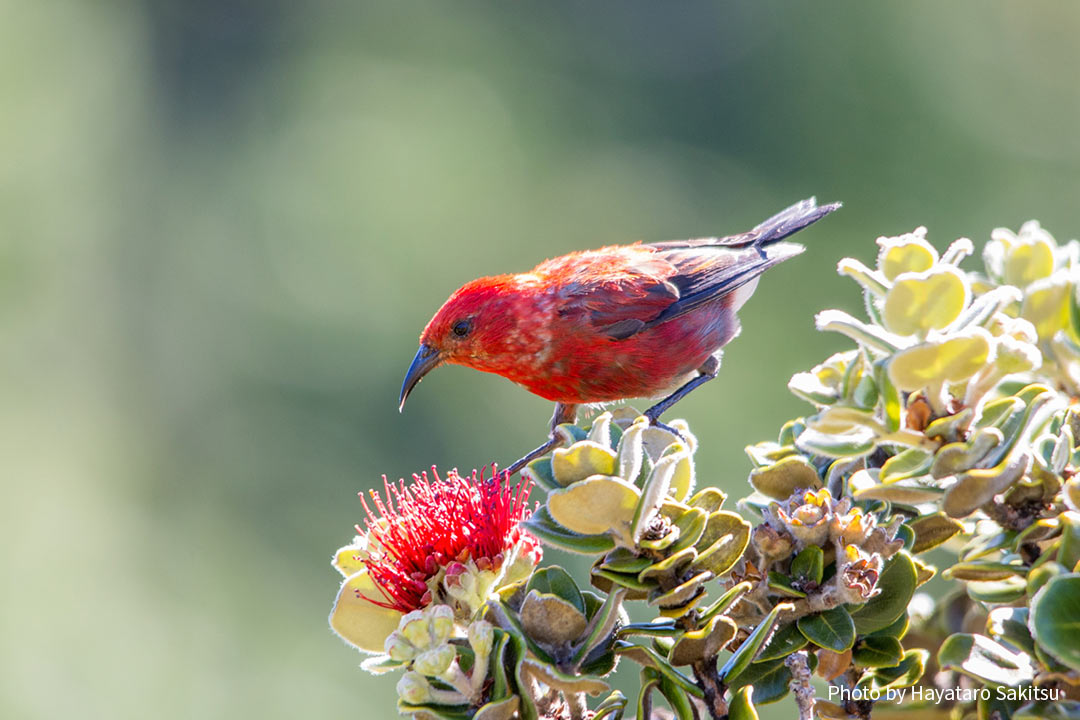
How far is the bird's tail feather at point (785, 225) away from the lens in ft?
14.8

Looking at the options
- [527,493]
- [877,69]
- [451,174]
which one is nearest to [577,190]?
[451,174]

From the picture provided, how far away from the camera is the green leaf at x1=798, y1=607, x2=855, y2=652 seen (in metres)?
1.57

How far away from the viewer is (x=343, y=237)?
12.6 m

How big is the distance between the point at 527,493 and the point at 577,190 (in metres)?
12.5

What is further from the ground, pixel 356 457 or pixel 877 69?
pixel 877 69

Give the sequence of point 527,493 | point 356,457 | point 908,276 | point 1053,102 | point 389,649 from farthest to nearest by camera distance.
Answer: point 1053,102 < point 356,457 < point 527,493 < point 389,649 < point 908,276

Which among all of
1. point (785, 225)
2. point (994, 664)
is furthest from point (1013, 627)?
point (785, 225)

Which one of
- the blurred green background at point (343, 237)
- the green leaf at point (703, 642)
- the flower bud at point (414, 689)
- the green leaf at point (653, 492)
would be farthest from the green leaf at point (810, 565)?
the blurred green background at point (343, 237)

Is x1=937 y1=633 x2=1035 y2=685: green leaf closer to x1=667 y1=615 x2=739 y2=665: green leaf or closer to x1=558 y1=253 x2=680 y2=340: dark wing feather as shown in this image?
x1=667 y1=615 x2=739 y2=665: green leaf

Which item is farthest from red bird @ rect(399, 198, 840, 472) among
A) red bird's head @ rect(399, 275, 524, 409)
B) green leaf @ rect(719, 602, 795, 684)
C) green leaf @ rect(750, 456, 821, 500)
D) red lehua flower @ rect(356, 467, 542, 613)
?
green leaf @ rect(719, 602, 795, 684)

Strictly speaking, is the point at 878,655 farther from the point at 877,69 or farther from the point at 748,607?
the point at 877,69

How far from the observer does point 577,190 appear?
14.3 metres

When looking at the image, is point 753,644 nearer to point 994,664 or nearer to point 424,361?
point 994,664

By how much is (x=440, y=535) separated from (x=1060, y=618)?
105 cm
